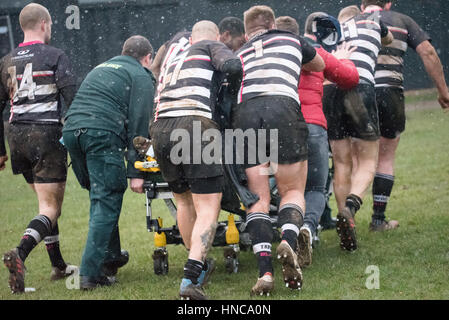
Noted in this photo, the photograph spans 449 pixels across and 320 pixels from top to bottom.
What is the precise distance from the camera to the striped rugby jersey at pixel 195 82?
16.0 feet

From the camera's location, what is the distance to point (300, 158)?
505 centimetres

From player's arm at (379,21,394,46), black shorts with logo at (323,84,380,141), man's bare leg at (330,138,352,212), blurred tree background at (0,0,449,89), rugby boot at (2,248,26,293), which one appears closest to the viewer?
rugby boot at (2,248,26,293)

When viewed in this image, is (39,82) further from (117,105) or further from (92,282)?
(92,282)

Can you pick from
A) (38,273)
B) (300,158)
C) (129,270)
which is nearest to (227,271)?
(129,270)

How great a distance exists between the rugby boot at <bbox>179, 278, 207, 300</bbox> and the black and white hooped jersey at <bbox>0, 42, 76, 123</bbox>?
1.93 metres

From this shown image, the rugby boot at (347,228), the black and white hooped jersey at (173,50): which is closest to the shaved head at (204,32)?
the black and white hooped jersey at (173,50)

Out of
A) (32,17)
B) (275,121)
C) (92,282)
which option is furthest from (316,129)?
(32,17)

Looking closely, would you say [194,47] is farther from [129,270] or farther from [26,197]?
[26,197]

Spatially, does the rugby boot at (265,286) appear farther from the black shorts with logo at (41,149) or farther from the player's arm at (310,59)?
the black shorts with logo at (41,149)

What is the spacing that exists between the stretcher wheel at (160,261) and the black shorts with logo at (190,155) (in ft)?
3.18

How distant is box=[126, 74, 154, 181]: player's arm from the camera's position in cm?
552

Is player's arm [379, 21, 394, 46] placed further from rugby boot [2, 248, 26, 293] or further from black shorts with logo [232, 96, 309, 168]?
rugby boot [2, 248, 26, 293]

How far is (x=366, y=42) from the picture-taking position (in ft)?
20.9

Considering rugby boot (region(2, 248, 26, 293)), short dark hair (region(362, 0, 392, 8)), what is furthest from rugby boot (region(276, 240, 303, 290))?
short dark hair (region(362, 0, 392, 8))
